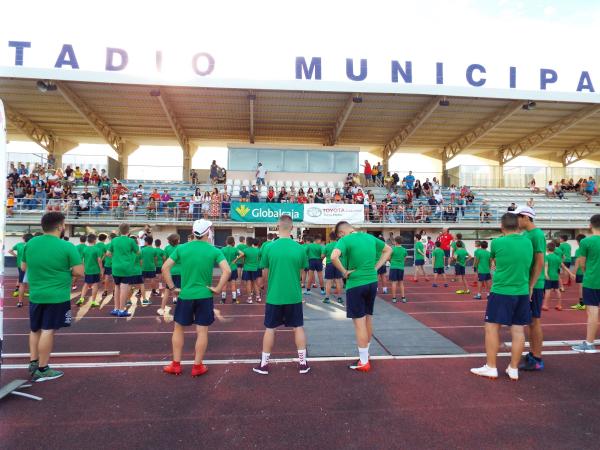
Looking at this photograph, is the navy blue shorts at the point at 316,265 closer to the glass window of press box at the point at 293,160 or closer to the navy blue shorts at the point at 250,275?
the navy blue shorts at the point at 250,275

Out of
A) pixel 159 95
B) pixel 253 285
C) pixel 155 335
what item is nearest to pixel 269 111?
pixel 159 95

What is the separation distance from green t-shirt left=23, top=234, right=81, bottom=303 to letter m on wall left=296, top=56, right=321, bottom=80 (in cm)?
1875

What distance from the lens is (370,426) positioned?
131 inches

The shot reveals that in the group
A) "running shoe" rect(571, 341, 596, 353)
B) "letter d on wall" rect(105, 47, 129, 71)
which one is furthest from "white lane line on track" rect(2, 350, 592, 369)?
"letter d on wall" rect(105, 47, 129, 71)

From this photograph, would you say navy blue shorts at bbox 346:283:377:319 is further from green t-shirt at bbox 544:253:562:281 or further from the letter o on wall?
the letter o on wall

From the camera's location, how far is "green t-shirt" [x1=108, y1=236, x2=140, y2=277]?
796cm

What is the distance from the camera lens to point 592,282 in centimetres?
525

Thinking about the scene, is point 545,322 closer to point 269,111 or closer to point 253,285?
point 253,285

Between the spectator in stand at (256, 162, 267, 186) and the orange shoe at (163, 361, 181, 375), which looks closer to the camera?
the orange shoe at (163, 361, 181, 375)

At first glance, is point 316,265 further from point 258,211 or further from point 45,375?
point 258,211

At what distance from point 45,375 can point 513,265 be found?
5715 mm

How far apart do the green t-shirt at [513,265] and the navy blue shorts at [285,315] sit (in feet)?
7.90

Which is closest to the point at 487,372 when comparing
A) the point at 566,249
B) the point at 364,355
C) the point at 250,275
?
the point at 364,355

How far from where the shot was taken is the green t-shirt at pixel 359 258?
4.70 m
